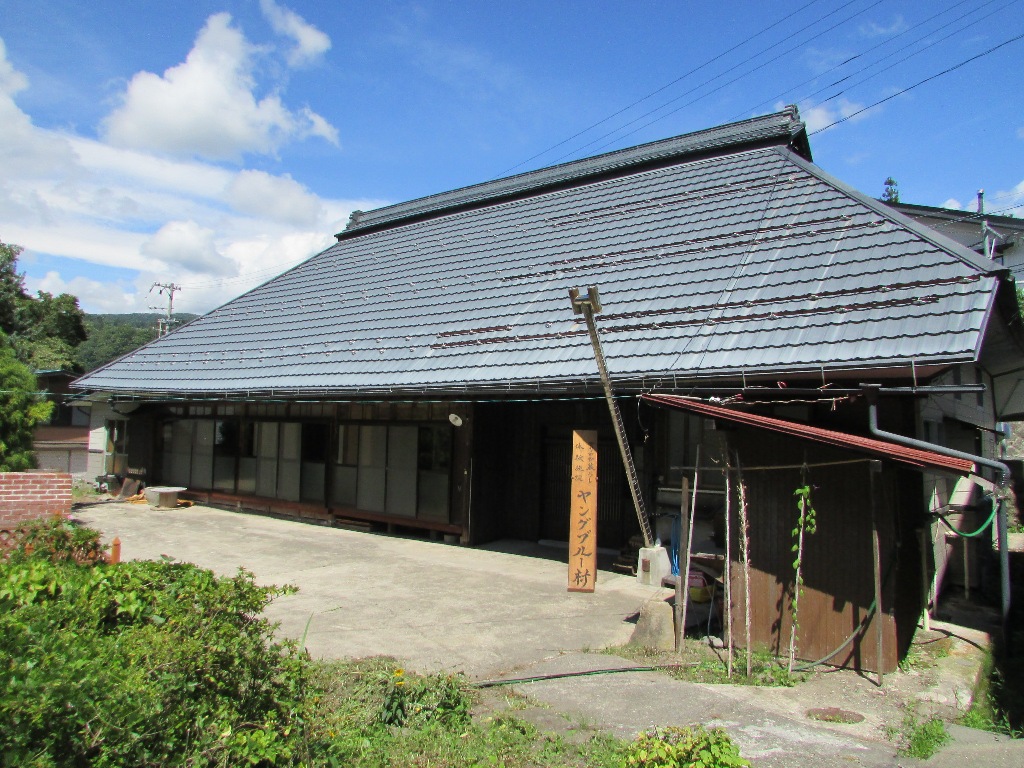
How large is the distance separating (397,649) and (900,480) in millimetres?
4915

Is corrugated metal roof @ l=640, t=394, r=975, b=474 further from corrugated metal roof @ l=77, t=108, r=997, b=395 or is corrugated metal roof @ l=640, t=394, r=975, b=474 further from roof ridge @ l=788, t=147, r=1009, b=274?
roof ridge @ l=788, t=147, r=1009, b=274

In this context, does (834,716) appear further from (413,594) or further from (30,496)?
(30,496)

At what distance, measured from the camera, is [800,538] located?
6.03 meters

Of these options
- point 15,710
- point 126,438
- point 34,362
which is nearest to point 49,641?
point 15,710

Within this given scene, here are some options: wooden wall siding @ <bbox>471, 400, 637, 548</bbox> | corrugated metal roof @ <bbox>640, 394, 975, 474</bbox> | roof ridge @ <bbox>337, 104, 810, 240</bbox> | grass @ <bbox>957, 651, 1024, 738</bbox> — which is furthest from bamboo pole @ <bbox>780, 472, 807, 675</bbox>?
roof ridge @ <bbox>337, 104, 810, 240</bbox>

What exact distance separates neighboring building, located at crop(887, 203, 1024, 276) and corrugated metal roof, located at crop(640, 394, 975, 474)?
53.5 feet

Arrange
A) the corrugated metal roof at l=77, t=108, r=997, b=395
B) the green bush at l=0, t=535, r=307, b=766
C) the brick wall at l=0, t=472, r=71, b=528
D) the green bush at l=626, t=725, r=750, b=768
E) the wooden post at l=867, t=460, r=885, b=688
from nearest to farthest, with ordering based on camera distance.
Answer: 1. the green bush at l=0, t=535, r=307, b=766
2. the green bush at l=626, t=725, r=750, b=768
3. the wooden post at l=867, t=460, r=885, b=688
4. the brick wall at l=0, t=472, r=71, b=528
5. the corrugated metal roof at l=77, t=108, r=997, b=395

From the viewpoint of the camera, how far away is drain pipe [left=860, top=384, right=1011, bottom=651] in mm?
5727

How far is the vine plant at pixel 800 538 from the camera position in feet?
19.8

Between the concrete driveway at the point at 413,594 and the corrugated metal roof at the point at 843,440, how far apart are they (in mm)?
2393

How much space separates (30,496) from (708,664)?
711cm

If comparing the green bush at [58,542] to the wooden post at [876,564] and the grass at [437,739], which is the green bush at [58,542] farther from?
the wooden post at [876,564]

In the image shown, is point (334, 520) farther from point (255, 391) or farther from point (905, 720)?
point (905, 720)

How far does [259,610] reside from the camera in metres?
3.99
